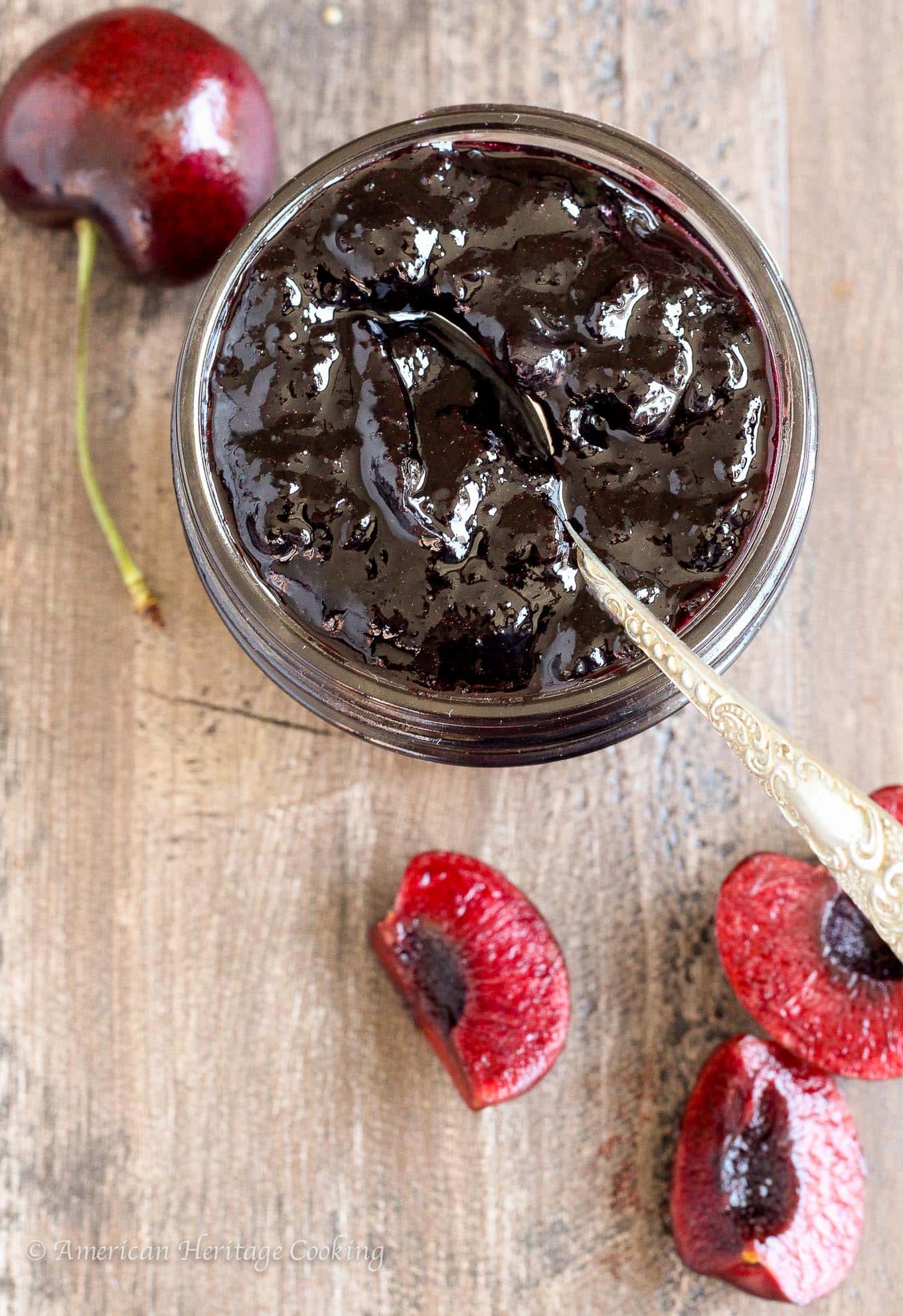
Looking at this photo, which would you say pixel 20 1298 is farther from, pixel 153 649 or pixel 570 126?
pixel 570 126

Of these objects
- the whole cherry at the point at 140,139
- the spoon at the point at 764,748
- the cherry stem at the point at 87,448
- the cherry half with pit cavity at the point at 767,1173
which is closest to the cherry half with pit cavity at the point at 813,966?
the cherry half with pit cavity at the point at 767,1173

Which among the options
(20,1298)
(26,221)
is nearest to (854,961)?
(20,1298)

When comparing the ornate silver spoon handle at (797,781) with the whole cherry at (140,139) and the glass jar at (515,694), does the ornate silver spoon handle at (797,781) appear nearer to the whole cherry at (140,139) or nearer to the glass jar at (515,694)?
the glass jar at (515,694)

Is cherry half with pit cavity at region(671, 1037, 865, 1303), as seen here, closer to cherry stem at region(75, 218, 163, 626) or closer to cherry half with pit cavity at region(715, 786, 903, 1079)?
cherry half with pit cavity at region(715, 786, 903, 1079)

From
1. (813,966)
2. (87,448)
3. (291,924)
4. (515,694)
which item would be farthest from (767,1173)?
(87,448)

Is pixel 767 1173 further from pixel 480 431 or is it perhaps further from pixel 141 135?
pixel 141 135

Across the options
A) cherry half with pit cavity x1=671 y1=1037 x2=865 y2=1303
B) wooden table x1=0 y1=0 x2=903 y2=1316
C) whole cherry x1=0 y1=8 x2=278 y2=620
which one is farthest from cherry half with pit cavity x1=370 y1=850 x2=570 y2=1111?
whole cherry x1=0 y1=8 x2=278 y2=620

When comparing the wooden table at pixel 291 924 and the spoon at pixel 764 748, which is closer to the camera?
the spoon at pixel 764 748
